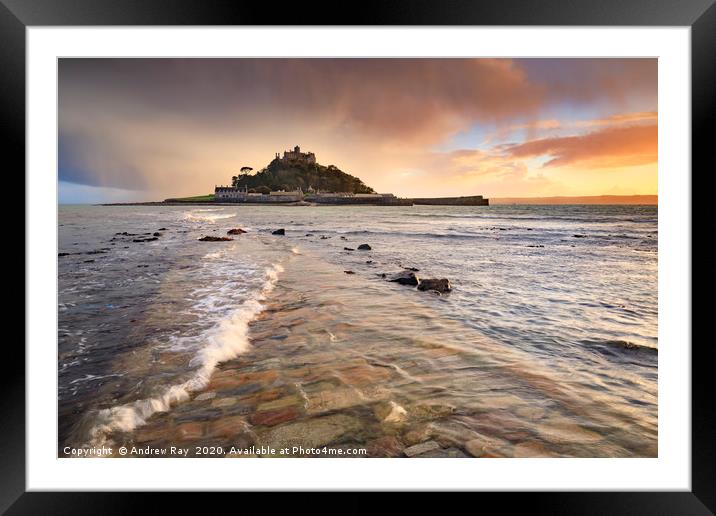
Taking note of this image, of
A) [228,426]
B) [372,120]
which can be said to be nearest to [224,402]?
[228,426]

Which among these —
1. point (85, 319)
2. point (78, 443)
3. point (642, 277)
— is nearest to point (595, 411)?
point (78, 443)

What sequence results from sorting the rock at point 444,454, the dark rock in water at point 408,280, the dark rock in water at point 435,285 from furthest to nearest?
the dark rock in water at point 408,280, the dark rock in water at point 435,285, the rock at point 444,454

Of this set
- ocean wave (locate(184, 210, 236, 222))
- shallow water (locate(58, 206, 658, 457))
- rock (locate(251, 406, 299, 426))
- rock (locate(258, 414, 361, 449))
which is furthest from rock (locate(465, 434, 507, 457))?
ocean wave (locate(184, 210, 236, 222))

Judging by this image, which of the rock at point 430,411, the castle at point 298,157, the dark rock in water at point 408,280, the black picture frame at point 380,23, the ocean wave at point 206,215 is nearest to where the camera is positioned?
the black picture frame at point 380,23

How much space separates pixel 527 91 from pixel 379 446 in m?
5.09

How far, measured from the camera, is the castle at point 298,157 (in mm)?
7250

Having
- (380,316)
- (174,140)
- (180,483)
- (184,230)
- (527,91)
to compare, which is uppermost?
(527,91)

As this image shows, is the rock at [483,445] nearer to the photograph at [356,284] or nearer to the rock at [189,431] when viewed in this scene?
the photograph at [356,284]

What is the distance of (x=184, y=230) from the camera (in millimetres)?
10828

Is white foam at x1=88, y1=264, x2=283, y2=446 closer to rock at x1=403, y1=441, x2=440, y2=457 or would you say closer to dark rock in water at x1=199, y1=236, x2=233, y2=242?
rock at x1=403, y1=441, x2=440, y2=457

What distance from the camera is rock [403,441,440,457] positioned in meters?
1.68

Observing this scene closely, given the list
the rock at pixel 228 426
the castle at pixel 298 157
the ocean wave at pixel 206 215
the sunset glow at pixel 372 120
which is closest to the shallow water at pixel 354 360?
the rock at pixel 228 426

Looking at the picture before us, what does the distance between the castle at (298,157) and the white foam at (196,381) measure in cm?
458

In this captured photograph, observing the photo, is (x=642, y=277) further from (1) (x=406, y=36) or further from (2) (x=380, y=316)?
(1) (x=406, y=36)
